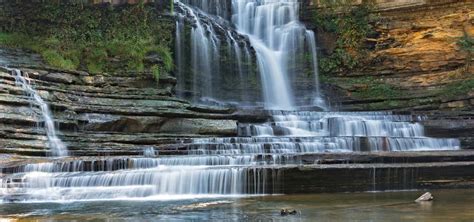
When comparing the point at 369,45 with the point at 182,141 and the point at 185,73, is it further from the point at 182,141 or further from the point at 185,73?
the point at 182,141

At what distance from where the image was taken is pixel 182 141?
13.6 meters

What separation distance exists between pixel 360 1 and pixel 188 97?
9.58 metres

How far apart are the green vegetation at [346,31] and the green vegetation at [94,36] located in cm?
749

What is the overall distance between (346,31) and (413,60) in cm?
340

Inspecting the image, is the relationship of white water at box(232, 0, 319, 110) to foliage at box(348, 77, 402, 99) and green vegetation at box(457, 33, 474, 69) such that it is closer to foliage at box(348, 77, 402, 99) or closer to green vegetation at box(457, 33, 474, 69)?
foliage at box(348, 77, 402, 99)

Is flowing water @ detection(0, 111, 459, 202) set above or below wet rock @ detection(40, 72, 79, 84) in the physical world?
below

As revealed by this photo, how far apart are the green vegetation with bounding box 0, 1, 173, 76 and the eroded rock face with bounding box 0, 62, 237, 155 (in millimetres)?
1546

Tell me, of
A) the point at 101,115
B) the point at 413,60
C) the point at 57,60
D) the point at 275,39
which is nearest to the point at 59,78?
the point at 57,60

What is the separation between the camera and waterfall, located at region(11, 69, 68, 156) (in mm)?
13117

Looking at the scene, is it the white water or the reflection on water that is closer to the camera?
the reflection on water

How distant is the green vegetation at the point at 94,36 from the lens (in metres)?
18.4

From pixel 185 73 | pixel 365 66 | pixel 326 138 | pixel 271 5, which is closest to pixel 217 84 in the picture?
pixel 185 73

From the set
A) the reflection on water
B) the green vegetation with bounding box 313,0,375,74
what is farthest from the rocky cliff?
the green vegetation with bounding box 313,0,375,74

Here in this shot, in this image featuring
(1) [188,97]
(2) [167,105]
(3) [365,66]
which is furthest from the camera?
(3) [365,66]
